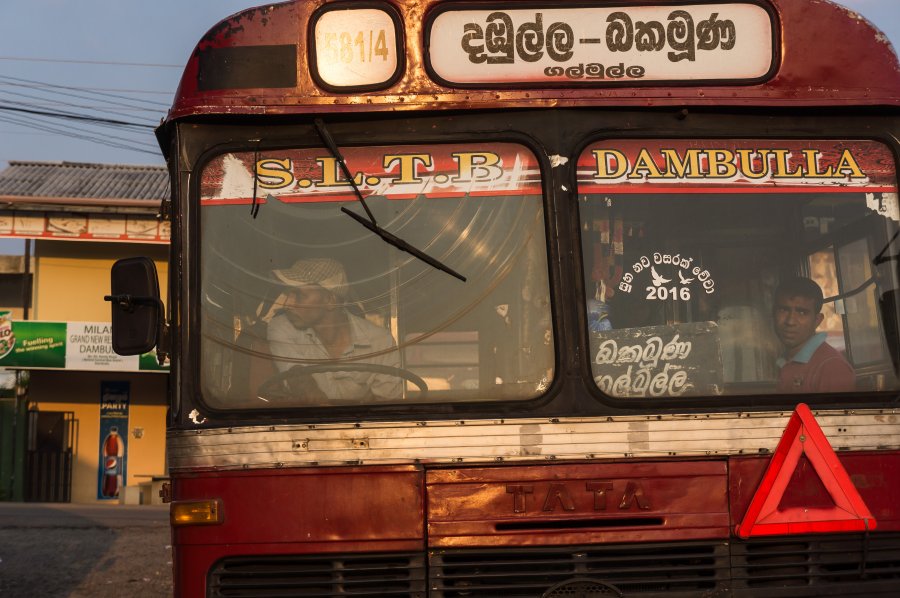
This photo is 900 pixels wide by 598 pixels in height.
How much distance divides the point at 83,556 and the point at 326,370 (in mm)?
9224

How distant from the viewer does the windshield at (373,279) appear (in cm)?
390

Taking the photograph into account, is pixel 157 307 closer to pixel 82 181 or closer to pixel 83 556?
pixel 83 556

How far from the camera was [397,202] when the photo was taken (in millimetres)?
4023

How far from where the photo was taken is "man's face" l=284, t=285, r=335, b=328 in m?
3.95

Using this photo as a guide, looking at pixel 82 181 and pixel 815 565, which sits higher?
pixel 82 181

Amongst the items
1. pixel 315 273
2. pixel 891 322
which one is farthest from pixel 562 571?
pixel 891 322

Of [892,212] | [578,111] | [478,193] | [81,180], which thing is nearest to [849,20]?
[892,212]

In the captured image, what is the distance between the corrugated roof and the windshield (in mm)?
20318

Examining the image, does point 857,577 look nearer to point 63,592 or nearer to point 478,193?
point 478,193

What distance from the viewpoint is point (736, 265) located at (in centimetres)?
403

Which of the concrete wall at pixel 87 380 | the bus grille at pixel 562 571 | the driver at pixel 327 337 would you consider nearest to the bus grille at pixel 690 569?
the bus grille at pixel 562 571

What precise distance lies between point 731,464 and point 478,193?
1264 millimetres

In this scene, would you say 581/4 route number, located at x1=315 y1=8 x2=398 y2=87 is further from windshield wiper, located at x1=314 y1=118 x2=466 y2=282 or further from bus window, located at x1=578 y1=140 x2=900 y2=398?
bus window, located at x1=578 y1=140 x2=900 y2=398

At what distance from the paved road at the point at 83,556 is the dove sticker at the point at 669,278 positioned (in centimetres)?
668
